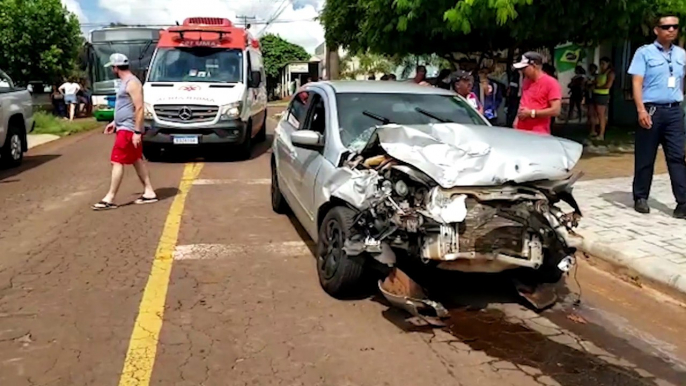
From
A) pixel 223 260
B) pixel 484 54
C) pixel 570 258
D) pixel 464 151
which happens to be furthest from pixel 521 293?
pixel 484 54

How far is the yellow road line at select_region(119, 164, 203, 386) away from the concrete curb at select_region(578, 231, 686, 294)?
12.6 feet

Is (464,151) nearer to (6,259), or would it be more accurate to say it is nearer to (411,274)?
(411,274)

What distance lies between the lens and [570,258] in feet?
16.1

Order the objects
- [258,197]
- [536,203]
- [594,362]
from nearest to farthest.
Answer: [594,362], [536,203], [258,197]

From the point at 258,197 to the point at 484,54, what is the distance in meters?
8.23

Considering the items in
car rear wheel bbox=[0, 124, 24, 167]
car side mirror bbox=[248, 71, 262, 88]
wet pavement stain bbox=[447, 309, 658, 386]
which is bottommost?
wet pavement stain bbox=[447, 309, 658, 386]

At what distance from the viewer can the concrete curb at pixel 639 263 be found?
545 centimetres

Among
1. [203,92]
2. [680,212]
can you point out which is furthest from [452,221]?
[203,92]

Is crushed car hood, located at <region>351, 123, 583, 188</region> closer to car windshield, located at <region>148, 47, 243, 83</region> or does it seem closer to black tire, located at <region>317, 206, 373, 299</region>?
black tire, located at <region>317, 206, 373, 299</region>

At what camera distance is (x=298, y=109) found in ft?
24.5

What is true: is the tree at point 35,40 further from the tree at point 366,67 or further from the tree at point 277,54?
the tree at point 277,54

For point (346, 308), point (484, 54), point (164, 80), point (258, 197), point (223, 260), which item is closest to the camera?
point (346, 308)

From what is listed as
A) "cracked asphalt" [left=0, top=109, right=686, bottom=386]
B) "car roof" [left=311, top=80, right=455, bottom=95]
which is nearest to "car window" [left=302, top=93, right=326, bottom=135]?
"car roof" [left=311, top=80, right=455, bottom=95]

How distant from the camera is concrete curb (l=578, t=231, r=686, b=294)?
545cm
